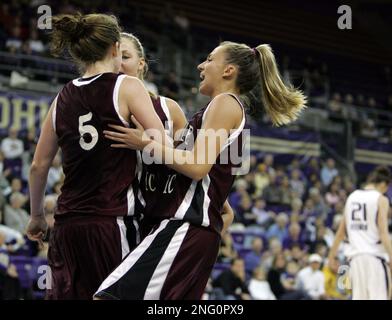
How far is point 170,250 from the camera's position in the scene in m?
3.86

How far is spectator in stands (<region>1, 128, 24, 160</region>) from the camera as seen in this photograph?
11.8 meters

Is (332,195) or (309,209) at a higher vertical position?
(332,195)

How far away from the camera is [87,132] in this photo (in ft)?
13.1

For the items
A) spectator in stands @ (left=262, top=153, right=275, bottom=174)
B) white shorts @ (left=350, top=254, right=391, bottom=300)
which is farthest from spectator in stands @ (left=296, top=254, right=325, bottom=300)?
white shorts @ (left=350, top=254, right=391, bottom=300)

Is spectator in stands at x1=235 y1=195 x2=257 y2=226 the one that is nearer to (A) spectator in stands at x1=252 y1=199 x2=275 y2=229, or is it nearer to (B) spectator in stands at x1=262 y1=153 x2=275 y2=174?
(A) spectator in stands at x1=252 y1=199 x2=275 y2=229

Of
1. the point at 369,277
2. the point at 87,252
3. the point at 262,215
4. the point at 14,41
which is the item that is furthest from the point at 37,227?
the point at 14,41

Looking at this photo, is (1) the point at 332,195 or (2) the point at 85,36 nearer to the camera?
(2) the point at 85,36

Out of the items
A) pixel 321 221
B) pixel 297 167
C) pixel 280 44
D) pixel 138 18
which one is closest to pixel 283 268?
pixel 321 221

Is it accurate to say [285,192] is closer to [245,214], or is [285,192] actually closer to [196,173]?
[245,214]

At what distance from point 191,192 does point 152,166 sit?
0.27 meters

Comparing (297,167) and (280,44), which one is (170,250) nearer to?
(297,167)
